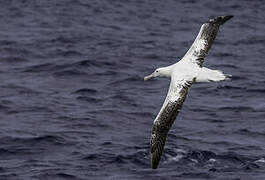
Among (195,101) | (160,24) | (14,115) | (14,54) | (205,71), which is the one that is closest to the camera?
(205,71)

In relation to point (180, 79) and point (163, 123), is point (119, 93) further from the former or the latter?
point (163, 123)

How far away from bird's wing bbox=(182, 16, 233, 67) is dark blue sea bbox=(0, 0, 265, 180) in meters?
2.35

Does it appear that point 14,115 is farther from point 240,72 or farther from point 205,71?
point 240,72

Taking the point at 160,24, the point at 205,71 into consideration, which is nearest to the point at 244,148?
the point at 205,71

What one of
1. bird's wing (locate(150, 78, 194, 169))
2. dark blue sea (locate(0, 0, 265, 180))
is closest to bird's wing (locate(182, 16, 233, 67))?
bird's wing (locate(150, 78, 194, 169))

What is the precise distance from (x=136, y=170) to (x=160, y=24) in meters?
15.9

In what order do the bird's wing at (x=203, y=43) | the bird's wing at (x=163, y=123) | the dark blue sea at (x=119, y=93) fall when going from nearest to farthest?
1. the bird's wing at (x=163, y=123)
2. the bird's wing at (x=203, y=43)
3. the dark blue sea at (x=119, y=93)

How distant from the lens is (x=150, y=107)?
21.0m

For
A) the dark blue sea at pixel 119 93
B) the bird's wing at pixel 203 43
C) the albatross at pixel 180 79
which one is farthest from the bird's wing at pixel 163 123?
the bird's wing at pixel 203 43

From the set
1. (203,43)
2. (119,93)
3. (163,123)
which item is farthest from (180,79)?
(119,93)

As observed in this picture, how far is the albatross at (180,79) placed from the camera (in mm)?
14969

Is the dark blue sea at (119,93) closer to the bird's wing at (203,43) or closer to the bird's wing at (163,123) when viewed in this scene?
the bird's wing at (163,123)

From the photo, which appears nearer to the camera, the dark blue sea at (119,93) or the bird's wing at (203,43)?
the bird's wing at (203,43)

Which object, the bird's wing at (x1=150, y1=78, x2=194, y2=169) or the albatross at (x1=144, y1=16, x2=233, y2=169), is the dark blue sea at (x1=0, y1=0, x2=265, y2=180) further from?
the albatross at (x1=144, y1=16, x2=233, y2=169)
